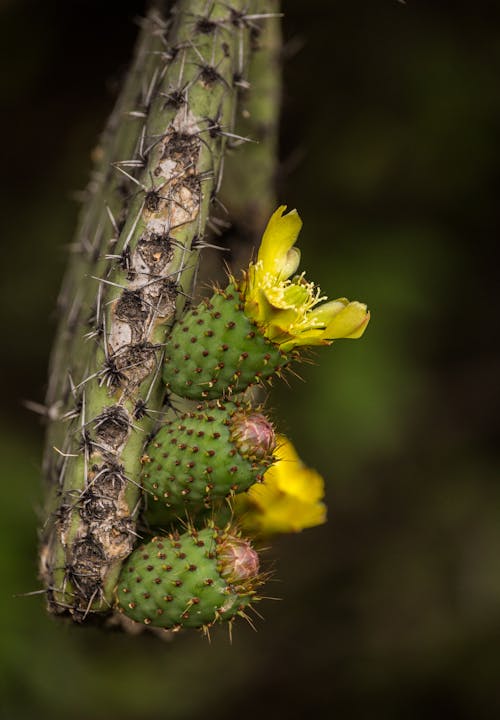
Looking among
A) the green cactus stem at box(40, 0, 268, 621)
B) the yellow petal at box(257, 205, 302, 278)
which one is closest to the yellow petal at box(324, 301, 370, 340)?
the yellow petal at box(257, 205, 302, 278)

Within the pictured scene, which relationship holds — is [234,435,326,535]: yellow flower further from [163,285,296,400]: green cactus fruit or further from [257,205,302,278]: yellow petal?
[257,205,302,278]: yellow petal

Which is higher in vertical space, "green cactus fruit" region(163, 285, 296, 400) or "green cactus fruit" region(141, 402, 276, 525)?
"green cactus fruit" region(163, 285, 296, 400)

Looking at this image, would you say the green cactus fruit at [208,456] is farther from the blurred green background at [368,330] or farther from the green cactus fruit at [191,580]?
the blurred green background at [368,330]

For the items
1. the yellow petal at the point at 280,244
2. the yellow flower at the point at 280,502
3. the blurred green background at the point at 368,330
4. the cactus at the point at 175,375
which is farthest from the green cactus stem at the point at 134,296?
the blurred green background at the point at 368,330

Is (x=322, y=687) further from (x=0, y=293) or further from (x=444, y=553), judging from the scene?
(x=0, y=293)

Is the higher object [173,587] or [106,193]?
[106,193]

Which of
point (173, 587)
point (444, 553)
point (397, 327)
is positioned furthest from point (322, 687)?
point (173, 587)

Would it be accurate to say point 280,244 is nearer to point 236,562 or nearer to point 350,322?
point 350,322

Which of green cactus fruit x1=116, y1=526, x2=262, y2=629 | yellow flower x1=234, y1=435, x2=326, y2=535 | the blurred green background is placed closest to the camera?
green cactus fruit x1=116, y1=526, x2=262, y2=629
